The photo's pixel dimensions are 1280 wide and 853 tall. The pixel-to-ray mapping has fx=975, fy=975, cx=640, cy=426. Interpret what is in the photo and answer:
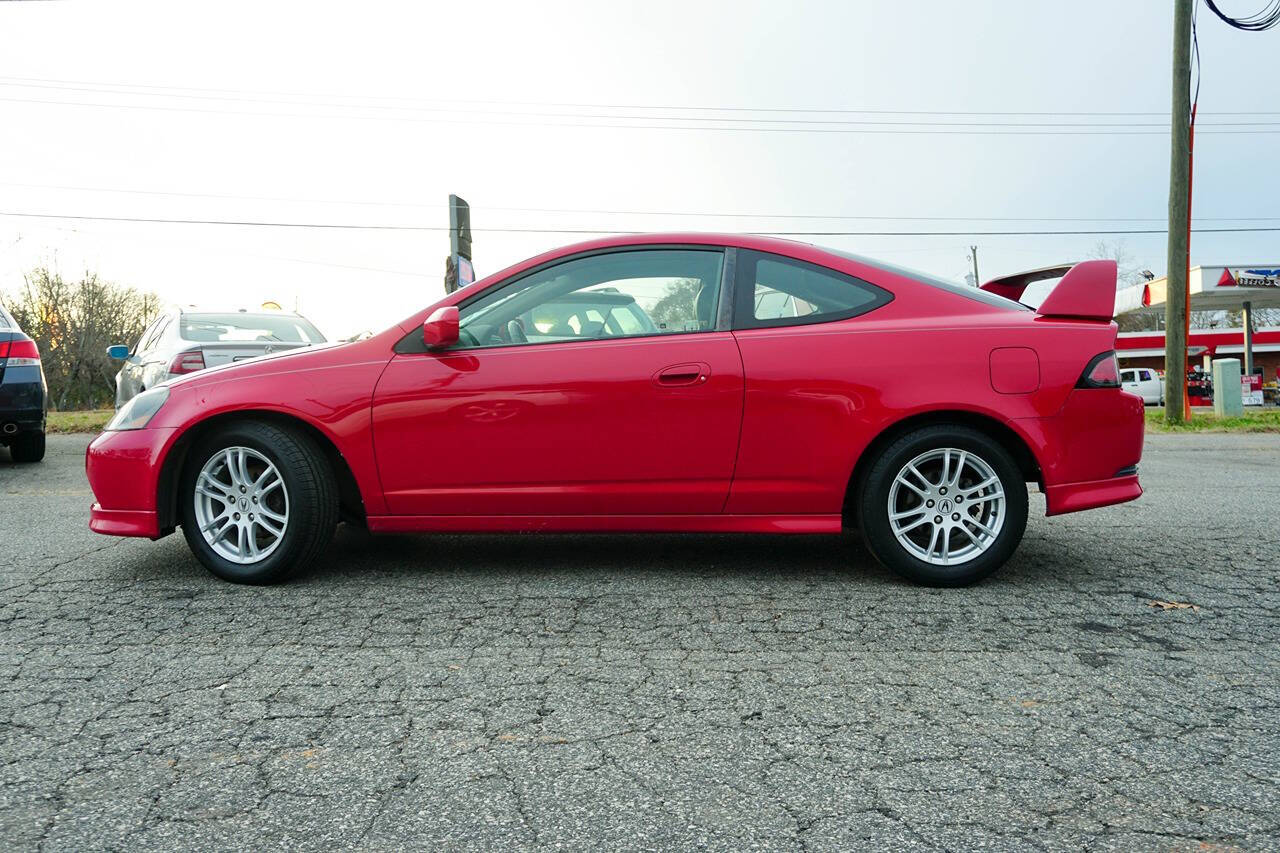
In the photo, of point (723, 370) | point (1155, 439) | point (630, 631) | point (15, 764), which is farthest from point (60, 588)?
point (1155, 439)

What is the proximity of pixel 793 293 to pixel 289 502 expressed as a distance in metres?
2.35

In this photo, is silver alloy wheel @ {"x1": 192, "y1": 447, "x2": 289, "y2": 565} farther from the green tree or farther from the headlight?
the green tree

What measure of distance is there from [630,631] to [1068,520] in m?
3.43

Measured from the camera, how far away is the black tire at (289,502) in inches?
164

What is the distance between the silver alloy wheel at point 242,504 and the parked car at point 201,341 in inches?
162

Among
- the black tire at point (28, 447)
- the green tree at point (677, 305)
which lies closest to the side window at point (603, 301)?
the green tree at point (677, 305)

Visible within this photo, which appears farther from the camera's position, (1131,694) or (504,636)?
(504,636)

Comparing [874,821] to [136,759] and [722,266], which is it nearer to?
[136,759]

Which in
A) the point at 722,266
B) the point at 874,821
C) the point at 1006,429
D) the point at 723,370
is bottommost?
the point at 874,821

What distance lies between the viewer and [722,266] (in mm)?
4328

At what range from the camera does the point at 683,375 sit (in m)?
Answer: 4.09

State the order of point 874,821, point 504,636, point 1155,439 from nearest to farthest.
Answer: point 874,821, point 504,636, point 1155,439

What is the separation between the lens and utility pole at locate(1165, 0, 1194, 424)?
15523mm

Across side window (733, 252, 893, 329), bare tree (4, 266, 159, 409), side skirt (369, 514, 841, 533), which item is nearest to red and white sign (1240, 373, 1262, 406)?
side window (733, 252, 893, 329)
